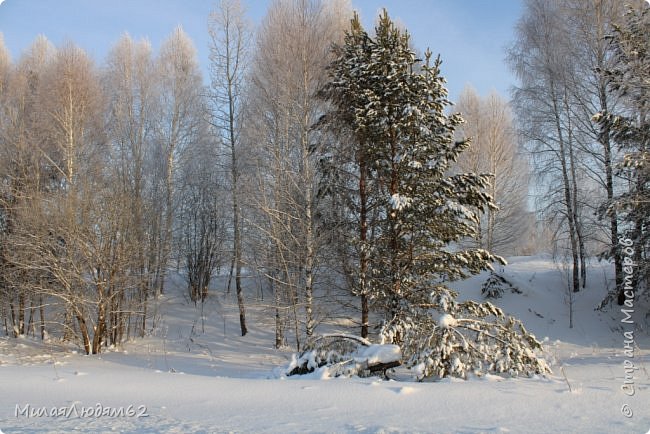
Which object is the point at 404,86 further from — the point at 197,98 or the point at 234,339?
the point at 197,98

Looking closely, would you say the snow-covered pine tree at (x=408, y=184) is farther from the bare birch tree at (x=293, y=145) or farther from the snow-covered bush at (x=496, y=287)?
the snow-covered bush at (x=496, y=287)

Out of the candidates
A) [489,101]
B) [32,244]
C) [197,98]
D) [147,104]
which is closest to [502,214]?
[489,101]

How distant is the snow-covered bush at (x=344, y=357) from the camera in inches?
282

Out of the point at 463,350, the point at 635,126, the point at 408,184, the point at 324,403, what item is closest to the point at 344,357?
the point at 463,350

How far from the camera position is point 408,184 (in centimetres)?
912

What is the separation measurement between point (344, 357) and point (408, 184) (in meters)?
3.95

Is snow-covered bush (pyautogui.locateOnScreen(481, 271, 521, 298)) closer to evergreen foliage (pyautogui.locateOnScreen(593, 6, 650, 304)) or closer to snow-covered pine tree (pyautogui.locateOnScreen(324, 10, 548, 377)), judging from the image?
evergreen foliage (pyautogui.locateOnScreen(593, 6, 650, 304))

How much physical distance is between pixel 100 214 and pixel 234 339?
20.6 ft

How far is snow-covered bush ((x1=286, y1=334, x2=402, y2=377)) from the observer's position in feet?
23.5

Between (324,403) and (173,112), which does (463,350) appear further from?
(173,112)

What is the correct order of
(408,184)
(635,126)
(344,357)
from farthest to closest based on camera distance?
(635,126), (408,184), (344,357)

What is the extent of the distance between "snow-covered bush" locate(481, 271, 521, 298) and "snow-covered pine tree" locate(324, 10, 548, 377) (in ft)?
20.4

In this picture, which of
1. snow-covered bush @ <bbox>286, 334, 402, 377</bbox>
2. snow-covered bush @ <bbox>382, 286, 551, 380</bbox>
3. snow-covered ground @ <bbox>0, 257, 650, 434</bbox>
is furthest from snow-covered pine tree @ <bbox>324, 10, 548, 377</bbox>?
snow-covered ground @ <bbox>0, 257, 650, 434</bbox>

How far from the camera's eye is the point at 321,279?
1131cm
